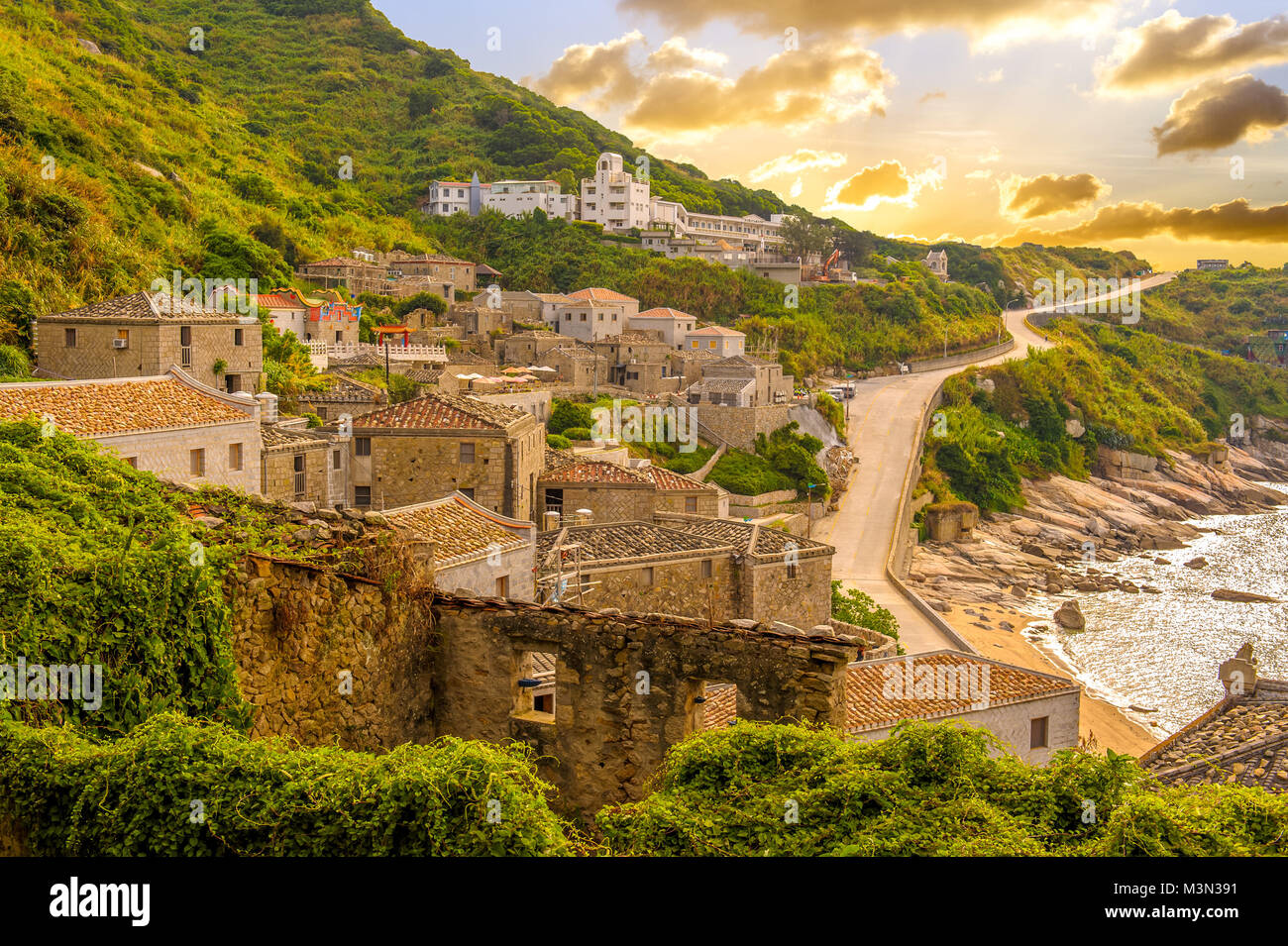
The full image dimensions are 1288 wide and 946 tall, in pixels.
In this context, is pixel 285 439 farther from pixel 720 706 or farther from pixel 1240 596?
pixel 1240 596

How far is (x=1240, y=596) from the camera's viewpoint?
193 ft

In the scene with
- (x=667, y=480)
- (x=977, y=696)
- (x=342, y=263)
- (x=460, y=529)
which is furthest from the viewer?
(x=342, y=263)

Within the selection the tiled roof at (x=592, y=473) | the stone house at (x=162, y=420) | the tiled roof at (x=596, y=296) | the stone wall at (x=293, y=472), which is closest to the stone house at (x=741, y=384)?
the tiled roof at (x=596, y=296)

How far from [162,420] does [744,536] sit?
14.7 m

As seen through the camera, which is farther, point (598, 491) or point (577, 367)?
point (577, 367)

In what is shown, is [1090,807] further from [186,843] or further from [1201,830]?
[186,843]

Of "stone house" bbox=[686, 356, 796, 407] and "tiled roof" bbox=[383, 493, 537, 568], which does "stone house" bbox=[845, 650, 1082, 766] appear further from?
"stone house" bbox=[686, 356, 796, 407]

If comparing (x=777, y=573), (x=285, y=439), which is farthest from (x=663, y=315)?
(x=285, y=439)

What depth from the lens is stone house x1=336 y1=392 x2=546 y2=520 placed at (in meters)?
28.2

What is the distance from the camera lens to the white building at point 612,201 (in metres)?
115

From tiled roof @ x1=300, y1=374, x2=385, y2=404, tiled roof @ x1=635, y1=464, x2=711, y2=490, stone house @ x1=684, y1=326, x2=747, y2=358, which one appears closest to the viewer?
tiled roof @ x1=300, y1=374, x2=385, y2=404

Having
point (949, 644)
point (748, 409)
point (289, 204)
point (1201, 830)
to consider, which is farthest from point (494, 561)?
point (289, 204)

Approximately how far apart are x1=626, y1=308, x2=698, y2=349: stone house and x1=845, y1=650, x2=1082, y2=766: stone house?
191 feet

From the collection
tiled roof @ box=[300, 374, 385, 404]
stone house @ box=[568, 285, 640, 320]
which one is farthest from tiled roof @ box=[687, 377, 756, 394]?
tiled roof @ box=[300, 374, 385, 404]
